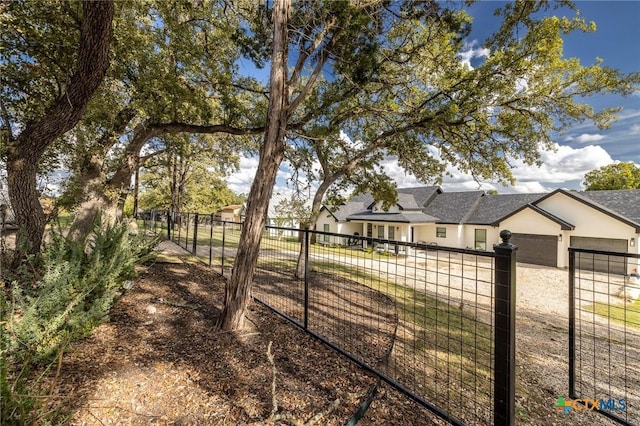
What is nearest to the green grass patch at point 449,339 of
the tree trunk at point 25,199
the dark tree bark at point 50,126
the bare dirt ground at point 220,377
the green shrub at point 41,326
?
the bare dirt ground at point 220,377

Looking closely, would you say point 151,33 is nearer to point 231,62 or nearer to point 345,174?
point 231,62

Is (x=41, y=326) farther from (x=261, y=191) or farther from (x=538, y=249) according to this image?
(x=538, y=249)

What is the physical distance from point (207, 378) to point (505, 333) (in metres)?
2.42

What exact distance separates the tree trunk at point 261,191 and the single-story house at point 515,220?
212 inches

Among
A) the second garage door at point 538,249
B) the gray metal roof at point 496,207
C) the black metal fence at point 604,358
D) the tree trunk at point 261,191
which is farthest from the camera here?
the gray metal roof at point 496,207

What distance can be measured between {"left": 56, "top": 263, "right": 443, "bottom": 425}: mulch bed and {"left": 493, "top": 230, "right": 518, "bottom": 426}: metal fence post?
68 centimetres

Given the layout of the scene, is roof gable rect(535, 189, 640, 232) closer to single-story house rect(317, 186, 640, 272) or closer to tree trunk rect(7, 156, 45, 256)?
single-story house rect(317, 186, 640, 272)

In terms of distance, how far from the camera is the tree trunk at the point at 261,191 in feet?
11.0

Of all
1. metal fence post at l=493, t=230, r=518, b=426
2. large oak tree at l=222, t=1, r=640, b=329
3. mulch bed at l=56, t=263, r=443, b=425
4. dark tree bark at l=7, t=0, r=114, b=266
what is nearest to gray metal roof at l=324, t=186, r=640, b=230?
large oak tree at l=222, t=1, r=640, b=329

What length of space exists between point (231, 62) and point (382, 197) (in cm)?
544

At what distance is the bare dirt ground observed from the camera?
6.84 feet

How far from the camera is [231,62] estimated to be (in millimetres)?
7105

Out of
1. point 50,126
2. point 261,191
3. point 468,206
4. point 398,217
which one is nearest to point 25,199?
point 50,126

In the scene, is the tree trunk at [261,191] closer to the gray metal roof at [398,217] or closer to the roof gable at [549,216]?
the gray metal roof at [398,217]
